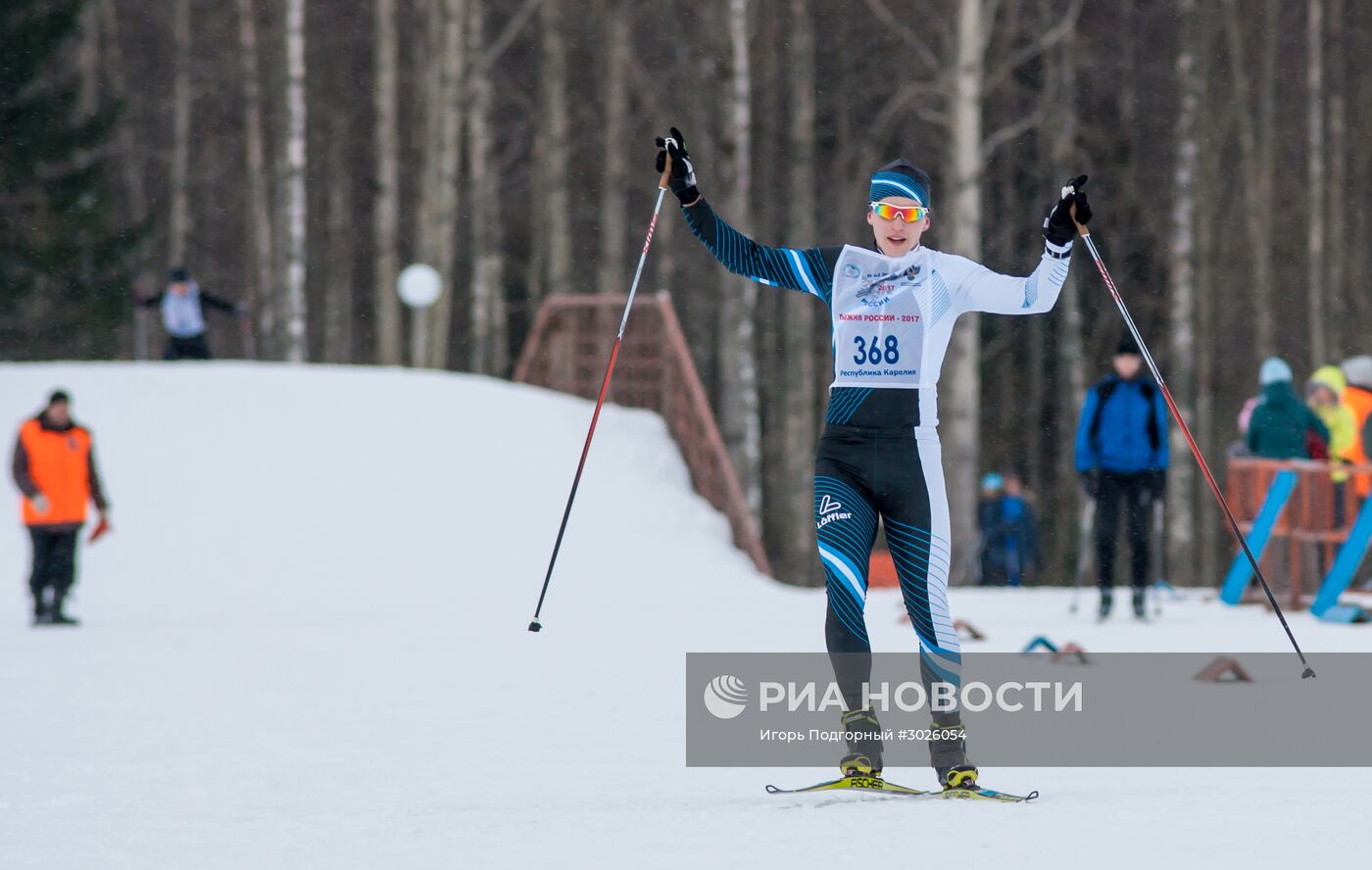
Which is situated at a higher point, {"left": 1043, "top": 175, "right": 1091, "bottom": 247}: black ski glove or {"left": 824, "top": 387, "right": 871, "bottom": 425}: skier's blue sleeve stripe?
{"left": 1043, "top": 175, "right": 1091, "bottom": 247}: black ski glove

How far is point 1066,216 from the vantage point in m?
5.97

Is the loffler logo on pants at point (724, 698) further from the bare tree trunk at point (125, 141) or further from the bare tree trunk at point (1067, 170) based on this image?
the bare tree trunk at point (125, 141)

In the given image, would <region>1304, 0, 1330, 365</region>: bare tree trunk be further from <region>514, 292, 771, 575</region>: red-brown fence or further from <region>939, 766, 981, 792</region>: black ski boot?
<region>939, 766, 981, 792</region>: black ski boot

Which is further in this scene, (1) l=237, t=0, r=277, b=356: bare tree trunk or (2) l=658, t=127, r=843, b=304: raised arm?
(1) l=237, t=0, r=277, b=356: bare tree trunk

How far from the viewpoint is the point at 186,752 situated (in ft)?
25.3

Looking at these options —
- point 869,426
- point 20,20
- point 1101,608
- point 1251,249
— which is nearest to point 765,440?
point 1251,249

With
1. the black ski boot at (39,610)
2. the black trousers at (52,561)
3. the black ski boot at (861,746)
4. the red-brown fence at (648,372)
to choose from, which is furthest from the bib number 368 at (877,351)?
the red-brown fence at (648,372)

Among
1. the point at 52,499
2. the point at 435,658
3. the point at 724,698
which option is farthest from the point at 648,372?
the point at 724,698

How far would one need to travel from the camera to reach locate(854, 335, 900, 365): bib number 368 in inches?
240

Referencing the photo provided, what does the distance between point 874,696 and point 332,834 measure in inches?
149

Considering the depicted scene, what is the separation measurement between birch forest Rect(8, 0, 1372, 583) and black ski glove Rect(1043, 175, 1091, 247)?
15305 mm

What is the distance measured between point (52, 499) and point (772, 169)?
20587 mm

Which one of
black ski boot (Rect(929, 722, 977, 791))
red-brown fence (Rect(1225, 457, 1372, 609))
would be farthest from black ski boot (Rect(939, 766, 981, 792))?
red-brown fence (Rect(1225, 457, 1372, 609))

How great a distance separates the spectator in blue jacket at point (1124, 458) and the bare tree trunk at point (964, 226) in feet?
21.5
